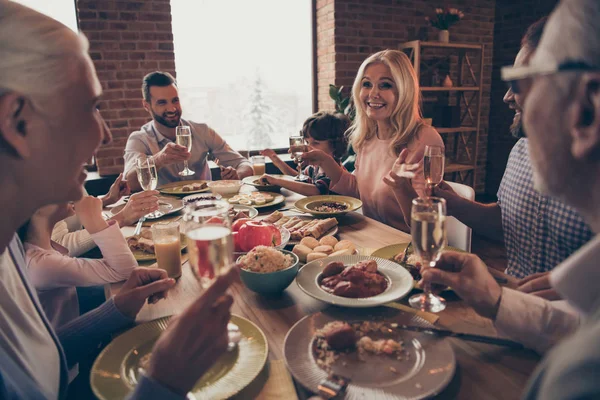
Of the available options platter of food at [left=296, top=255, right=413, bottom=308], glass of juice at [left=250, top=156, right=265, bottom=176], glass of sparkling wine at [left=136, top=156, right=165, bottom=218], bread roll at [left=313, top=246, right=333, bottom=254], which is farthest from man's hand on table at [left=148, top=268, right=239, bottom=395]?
glass of juice at [left=250, top=156, right=265, bottom=176]

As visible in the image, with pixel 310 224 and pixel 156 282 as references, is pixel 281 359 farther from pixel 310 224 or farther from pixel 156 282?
pixel 310 224

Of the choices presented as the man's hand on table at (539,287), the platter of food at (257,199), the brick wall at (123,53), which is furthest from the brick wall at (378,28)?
the man's hand on table at (539,287)

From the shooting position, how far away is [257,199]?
2277mm

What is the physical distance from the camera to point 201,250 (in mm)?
825

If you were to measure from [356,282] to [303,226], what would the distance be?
26.8 inches

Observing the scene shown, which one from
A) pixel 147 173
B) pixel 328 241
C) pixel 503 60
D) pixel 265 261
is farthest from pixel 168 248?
pixel 503 60

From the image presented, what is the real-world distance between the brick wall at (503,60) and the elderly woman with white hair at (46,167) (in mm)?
5641

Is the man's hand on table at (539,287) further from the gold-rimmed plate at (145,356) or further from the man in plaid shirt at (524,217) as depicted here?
the gold-rimmed plate at (145,356)

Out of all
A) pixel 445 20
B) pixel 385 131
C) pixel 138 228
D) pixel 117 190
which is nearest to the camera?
pixel 138 228

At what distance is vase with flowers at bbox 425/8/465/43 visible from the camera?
15.3 feet

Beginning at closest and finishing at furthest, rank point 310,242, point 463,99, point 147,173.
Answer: point 310,242, point 147,173, point 463,99

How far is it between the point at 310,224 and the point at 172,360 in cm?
112

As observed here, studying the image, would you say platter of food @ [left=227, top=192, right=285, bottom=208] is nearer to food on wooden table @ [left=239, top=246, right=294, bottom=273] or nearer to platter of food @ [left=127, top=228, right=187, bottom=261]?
platter of food @ [left=127, top=228, right=187, bottom=261]

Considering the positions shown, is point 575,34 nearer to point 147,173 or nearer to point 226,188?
point 147,173
